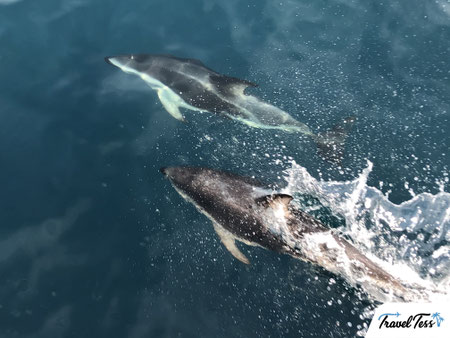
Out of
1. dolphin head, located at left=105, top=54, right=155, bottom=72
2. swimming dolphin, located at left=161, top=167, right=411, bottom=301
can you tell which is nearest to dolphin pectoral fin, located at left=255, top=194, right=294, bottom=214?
swimming dolphin, located at left=161, top=167, right=411, bottom=301

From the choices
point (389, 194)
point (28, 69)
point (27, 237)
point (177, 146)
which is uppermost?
point (389, 194)

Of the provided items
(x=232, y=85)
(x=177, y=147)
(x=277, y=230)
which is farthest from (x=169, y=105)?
(x=277, y=230)

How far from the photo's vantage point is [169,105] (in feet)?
41.7

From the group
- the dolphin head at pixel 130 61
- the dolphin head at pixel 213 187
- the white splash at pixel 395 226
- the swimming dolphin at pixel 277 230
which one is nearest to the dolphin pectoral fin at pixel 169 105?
the dolphin head at pixel 130 61

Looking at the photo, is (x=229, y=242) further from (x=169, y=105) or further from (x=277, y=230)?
(x=169, y=105)

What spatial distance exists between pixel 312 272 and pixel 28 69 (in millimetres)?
10942

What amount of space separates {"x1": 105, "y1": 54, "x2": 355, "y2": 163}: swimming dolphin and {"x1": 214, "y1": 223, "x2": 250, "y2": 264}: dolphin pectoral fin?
3.52 meters

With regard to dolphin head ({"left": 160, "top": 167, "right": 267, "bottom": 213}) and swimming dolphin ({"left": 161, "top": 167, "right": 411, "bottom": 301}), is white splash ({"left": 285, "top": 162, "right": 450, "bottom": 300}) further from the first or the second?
dolphin head ({"left": 160, "top": 167, "right": 267, "bottom": 213})

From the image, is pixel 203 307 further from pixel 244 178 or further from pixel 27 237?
pixel 27 237

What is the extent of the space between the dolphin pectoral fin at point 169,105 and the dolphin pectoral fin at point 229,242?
406 cm

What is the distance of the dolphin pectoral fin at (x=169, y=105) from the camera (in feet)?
40.4

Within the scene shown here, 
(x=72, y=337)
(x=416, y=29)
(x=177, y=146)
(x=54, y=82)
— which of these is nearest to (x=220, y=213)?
(x=177, y=146)

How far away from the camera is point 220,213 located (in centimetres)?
949

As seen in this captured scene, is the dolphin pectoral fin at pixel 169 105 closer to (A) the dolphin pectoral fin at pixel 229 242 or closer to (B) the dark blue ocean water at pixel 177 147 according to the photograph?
(B) the dark blue ocean water at pixel 177 147
